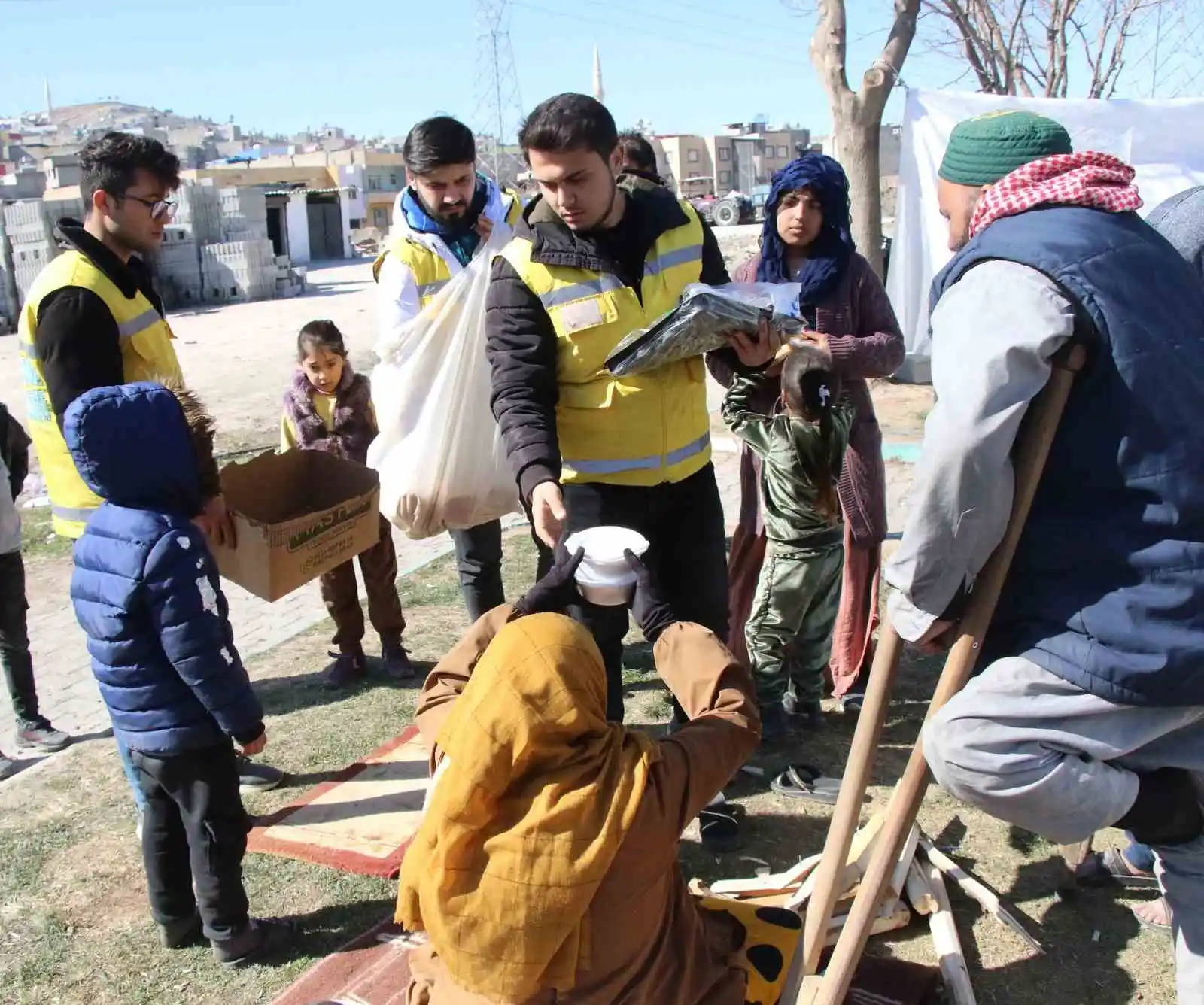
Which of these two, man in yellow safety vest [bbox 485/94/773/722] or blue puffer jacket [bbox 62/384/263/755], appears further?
man in yellow safety vest [bbox 485/94/773/722]

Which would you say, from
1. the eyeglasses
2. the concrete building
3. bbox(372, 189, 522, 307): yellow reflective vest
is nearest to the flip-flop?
bbox(372, 189, 522, 307): yellow reflective vest

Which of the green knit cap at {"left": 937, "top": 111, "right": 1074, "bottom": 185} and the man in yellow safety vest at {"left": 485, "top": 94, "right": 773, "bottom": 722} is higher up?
the green knit cap at {"left": 937, "top": 111, "right": 1074, "bottom": 185}

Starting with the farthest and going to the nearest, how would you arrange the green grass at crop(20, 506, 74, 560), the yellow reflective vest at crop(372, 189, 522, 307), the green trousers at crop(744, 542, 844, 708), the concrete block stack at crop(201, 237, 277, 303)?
the concrete block stack at crop(201, 237, 277, 303)
the green grass at crop(20, 506, 74, 560)
the yellow reflective vest at crop(372, 189, 522, 307)
the green trousers at crop(744, 542, 844, 708)

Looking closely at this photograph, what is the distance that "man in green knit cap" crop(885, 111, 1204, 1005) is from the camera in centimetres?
198

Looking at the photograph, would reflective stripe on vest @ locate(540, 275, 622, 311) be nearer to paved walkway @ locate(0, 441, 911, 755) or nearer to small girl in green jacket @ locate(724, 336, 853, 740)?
small girl in green jacket @ locate(724, 336, 853, 740)

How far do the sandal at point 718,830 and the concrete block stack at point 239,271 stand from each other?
86.4 feet

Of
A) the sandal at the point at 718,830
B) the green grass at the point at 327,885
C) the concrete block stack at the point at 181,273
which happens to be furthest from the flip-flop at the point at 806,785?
the concrete block stack at the point at 181,273

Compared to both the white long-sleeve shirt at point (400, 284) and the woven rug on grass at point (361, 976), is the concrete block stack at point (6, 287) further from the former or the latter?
the woven rug on grass at point (361, 976)

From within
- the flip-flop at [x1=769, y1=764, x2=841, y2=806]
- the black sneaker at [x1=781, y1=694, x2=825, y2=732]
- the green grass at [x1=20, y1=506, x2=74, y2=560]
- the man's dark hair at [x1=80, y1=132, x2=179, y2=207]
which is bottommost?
the flip-flop at [x1=769, y1=764, x2=841, y2=806]

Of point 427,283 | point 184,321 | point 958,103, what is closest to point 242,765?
point 427,283

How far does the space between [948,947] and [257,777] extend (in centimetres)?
254

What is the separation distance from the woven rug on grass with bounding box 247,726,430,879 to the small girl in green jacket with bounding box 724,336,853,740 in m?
1.29

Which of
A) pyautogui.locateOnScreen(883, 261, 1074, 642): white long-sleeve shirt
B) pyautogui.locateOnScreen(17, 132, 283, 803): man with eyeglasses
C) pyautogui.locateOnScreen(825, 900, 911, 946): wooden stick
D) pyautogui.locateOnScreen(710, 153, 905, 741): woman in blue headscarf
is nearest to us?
pyautogui.locateOnScreen(883, 261, 1074, 642): white long-sleeve shirt

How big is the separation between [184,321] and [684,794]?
23.2 metres
